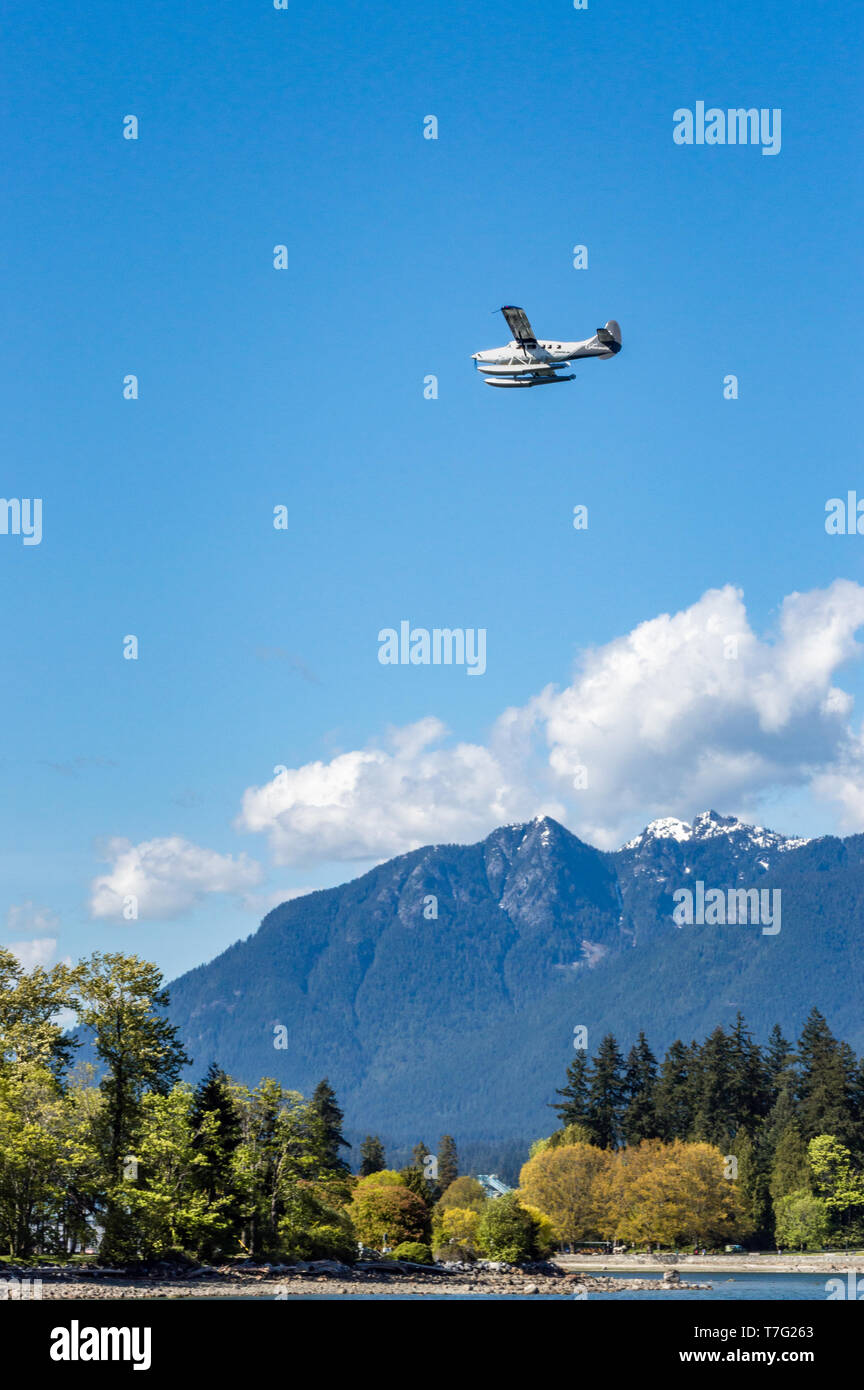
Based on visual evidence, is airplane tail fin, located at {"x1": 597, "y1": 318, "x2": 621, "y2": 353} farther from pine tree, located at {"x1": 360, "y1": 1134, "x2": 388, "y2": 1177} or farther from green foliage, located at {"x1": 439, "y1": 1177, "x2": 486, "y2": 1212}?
pine tree, located at {"x1": 360, "y1": 1134, "x2": 388, "y2": 1177}

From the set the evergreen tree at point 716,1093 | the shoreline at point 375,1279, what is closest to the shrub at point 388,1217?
the shoreline at point 375,1279

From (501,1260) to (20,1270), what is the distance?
116 ft

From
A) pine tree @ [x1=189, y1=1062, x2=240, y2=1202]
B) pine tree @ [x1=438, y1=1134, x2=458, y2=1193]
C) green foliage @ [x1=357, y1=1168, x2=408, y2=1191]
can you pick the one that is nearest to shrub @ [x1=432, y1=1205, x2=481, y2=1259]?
green foliage @ [x1=357, y1=1168, x2=408, y2=1191]

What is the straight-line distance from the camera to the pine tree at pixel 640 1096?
12238 centimetres

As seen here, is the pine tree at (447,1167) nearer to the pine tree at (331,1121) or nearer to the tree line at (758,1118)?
the tree line at (758,1118)

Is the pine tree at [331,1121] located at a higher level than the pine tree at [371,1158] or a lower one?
higher

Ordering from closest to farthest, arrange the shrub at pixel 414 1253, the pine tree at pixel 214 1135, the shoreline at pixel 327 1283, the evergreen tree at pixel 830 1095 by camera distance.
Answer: the shoreline at pixel 327 1283 < the pine tree at pixel 214 1135 < the shrub at pixel 414 1253 < the evergreen tree at pixel 830 1095

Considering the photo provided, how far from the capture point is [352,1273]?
2886 inches

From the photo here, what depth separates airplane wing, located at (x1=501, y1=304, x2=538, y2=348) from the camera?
63844 millimetres

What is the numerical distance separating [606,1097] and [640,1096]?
4.04m

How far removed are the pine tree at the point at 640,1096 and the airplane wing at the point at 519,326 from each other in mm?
74193
